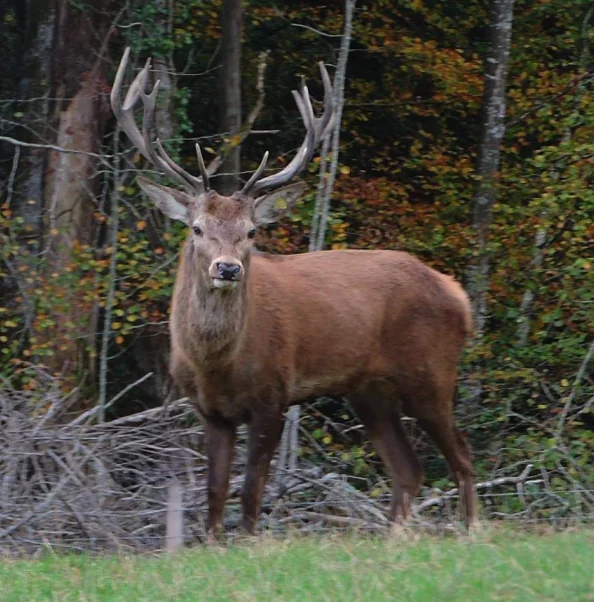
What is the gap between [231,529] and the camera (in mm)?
8617

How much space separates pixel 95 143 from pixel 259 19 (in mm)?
3201

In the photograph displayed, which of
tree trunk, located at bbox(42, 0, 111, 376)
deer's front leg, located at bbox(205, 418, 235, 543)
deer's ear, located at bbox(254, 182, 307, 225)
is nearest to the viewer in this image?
deer's front leg, located at bbox(205, 418, 235, 543)

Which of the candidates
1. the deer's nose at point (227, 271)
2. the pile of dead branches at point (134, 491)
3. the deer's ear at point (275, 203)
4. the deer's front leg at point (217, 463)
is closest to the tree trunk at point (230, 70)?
the pile of dead branches at point (134, 491)

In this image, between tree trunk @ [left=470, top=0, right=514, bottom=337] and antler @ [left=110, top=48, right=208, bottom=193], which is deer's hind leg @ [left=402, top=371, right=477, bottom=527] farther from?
tree trunk @ [left=470, top=0, right=514, bottom=337]

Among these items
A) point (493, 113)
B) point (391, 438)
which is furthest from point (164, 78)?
point (391, 438)

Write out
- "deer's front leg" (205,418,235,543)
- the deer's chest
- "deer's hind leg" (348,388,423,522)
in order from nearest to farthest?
the deer's chest, "deer's front leg" (205,418,235,543), "deer's hind leg" (348,388,423,522)

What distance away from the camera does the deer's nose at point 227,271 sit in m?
7.49

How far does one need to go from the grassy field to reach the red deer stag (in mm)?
1546

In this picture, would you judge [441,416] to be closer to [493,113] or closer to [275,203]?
[275,203]

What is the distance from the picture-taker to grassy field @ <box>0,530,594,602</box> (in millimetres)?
5012

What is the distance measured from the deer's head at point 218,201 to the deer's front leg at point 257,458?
0.95 metres

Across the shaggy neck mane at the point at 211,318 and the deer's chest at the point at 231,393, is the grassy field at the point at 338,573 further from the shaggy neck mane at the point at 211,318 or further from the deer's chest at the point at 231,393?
the shaggy neck mane at the point at 211,318

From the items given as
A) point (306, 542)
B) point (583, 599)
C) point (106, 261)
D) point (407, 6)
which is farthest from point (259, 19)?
point (583, 599)

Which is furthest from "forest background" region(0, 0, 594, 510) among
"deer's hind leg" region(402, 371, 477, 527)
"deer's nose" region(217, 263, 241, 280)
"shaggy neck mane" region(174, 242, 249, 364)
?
"deer's nose" region(217, 263, 241, 280)
